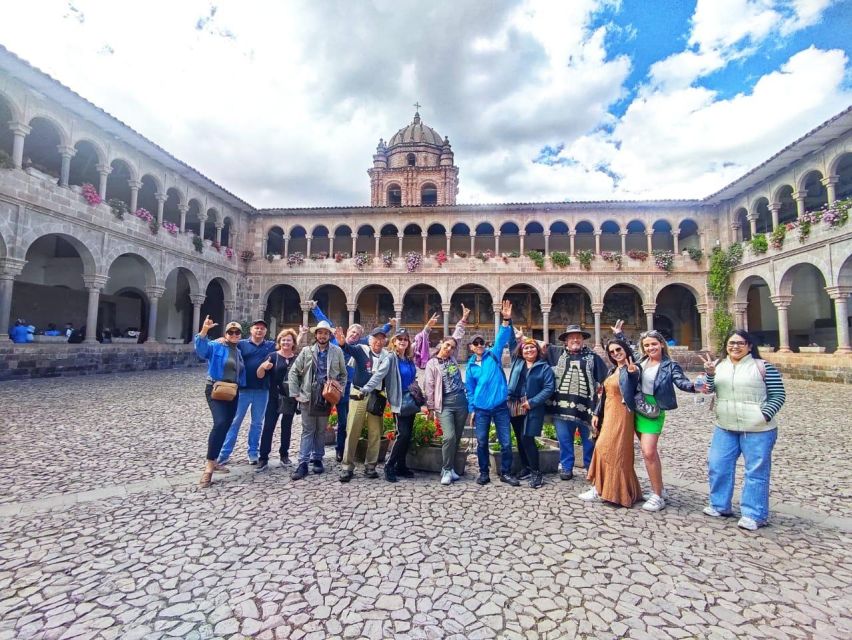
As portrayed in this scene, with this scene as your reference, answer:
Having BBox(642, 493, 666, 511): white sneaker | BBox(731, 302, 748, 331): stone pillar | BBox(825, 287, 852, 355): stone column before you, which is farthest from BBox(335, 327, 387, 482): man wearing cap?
BBox(731, 302, 748, 331): stone pillar

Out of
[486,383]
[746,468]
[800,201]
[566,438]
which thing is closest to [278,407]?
[486,383]

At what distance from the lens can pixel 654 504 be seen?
3.84 meters

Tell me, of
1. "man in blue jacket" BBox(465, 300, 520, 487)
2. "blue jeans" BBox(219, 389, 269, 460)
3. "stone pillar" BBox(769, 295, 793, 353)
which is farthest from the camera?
"stone pillar" BBox(769, 295, 793, 353)

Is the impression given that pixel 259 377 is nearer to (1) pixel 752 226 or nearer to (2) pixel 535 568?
(2) pixel 535 568

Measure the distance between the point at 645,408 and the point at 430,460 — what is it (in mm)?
2514

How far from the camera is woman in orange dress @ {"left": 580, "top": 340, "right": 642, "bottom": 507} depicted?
12.8 feet

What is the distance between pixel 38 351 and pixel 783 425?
1921 cm

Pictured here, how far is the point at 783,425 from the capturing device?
24.4ft

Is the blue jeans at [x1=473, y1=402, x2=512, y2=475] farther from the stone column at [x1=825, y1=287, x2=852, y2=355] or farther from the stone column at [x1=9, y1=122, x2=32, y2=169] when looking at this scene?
the stone column at [x1=825, y1=287, x2=852, y2=355]

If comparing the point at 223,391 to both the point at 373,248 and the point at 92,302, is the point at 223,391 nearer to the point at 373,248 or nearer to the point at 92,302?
the point at 92,302

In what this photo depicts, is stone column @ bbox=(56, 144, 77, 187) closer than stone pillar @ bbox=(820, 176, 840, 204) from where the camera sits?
Yes

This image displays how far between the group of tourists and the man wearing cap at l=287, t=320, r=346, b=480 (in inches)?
0.5

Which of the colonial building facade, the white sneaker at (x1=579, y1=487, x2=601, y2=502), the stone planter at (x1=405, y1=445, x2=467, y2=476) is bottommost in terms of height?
the white sneaker at (x1=579, y1=487, x2=601, y2=502)

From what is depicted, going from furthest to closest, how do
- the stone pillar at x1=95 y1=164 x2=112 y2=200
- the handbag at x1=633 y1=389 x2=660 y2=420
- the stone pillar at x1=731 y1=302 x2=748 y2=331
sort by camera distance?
the stone pillar at x1=731 y1=302 x2=748 y2=331, the stone pillar at x1=95 y1=164 x2=112 y2=200, the handbag at x1=633 y1=389 x2=660 y2=420
